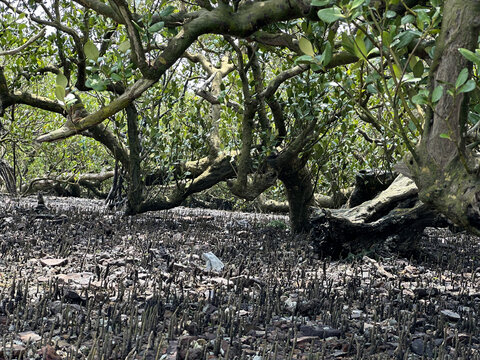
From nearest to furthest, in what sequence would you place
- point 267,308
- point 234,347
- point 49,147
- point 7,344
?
point 7,344
point 234,347
point 267,308
point 49,147

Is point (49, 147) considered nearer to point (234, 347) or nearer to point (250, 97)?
point (250, 97)

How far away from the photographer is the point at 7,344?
2.60 m

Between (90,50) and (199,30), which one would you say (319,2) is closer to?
(199,30)

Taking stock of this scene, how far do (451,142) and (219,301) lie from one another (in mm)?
1910

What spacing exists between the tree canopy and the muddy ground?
104 cm

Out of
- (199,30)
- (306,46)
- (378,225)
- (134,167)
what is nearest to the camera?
(306,46)

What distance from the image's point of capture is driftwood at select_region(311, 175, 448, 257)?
5.76 metres

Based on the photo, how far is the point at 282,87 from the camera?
7.59 m

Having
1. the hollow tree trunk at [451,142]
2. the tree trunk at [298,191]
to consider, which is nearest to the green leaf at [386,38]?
the hollow tree trunk at [451,142]

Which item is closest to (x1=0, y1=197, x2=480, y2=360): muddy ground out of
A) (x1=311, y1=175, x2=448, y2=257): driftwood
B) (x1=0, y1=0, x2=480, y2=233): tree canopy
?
(x1=311, y1=175, x2=448, y2=257): driftwood

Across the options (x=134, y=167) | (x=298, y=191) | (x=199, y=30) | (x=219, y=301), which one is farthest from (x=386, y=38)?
(x=134, y=167)

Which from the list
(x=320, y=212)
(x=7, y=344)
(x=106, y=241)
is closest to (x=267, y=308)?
(x=7, y=344)

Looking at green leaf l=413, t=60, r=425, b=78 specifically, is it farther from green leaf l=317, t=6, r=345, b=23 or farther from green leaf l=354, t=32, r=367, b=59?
green leaf l=317, t=6, r=345, b=23

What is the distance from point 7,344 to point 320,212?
3832 millimetres
